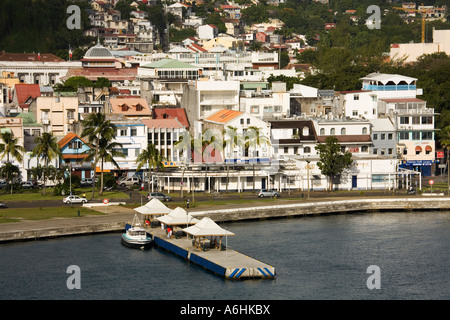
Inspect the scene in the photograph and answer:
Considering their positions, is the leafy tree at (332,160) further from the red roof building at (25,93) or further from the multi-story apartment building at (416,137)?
the red roof building at (25,93)

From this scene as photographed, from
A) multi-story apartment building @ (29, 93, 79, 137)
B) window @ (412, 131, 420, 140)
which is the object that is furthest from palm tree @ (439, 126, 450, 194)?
multi-story apartment building @ (29, 93, 79, 137)

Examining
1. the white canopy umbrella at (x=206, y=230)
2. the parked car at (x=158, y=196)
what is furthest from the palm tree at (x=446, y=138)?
the white canopy umbrella at (x=206, y=230)

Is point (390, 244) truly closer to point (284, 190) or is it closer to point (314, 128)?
point (284, 190)

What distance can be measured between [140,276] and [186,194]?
38766 mm

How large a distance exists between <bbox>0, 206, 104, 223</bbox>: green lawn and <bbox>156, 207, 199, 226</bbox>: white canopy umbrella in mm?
11985

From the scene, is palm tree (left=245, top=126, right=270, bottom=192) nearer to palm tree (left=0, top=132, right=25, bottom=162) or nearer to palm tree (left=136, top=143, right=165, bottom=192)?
palm tree (left=136, top=143, right=165, bottom=192)

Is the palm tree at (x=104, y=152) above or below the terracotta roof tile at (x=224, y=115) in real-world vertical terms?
below

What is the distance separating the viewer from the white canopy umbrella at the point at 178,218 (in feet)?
320

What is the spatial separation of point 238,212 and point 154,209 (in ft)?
35.6

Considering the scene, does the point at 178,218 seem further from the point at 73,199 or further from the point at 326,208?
the point at 326,208

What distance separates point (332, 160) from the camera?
125750mm

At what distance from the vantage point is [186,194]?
12294 cm

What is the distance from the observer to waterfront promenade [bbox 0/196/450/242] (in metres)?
99.8

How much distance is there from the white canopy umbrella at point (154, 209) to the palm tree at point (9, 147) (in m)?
28.4
